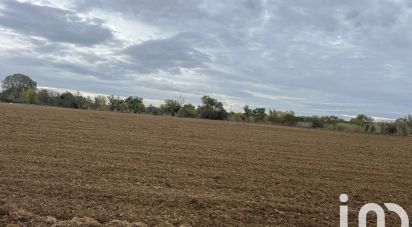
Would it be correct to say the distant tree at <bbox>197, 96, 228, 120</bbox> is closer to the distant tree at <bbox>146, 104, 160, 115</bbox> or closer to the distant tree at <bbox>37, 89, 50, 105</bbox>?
the distant tree at <bbox>146, 104, 160, 115</bbox>

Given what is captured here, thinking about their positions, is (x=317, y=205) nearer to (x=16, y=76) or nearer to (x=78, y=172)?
(x=78, y=172)

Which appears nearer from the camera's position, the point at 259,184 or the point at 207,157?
the point at 259,184

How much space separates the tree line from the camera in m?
51.1

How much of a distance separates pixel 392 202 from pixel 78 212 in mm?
6213

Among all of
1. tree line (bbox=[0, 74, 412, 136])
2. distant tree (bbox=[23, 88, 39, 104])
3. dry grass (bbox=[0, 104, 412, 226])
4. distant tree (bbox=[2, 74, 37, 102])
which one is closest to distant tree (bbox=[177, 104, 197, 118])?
tree line (bbox=[0, 74, 412, 136])

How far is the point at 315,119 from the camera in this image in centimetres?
6147

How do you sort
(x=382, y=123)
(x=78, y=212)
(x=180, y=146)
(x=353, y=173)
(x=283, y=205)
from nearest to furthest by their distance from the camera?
(x=78, y=212) → (x=283, y=205) → (x=353, y=173) → (x=180, y=146) → (x=382, y=123)

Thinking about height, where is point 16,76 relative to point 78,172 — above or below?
above

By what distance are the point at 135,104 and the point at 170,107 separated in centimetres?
839

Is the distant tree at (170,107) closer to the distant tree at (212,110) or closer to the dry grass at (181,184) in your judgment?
the distant tree at (212,110)

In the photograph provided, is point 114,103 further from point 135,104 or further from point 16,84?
point 16,84

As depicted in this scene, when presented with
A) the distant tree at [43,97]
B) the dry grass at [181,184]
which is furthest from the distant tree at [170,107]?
the dry grass at [181,184]

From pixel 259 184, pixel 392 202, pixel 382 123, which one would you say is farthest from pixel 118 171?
pixel 382 123

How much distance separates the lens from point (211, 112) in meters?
71.2
